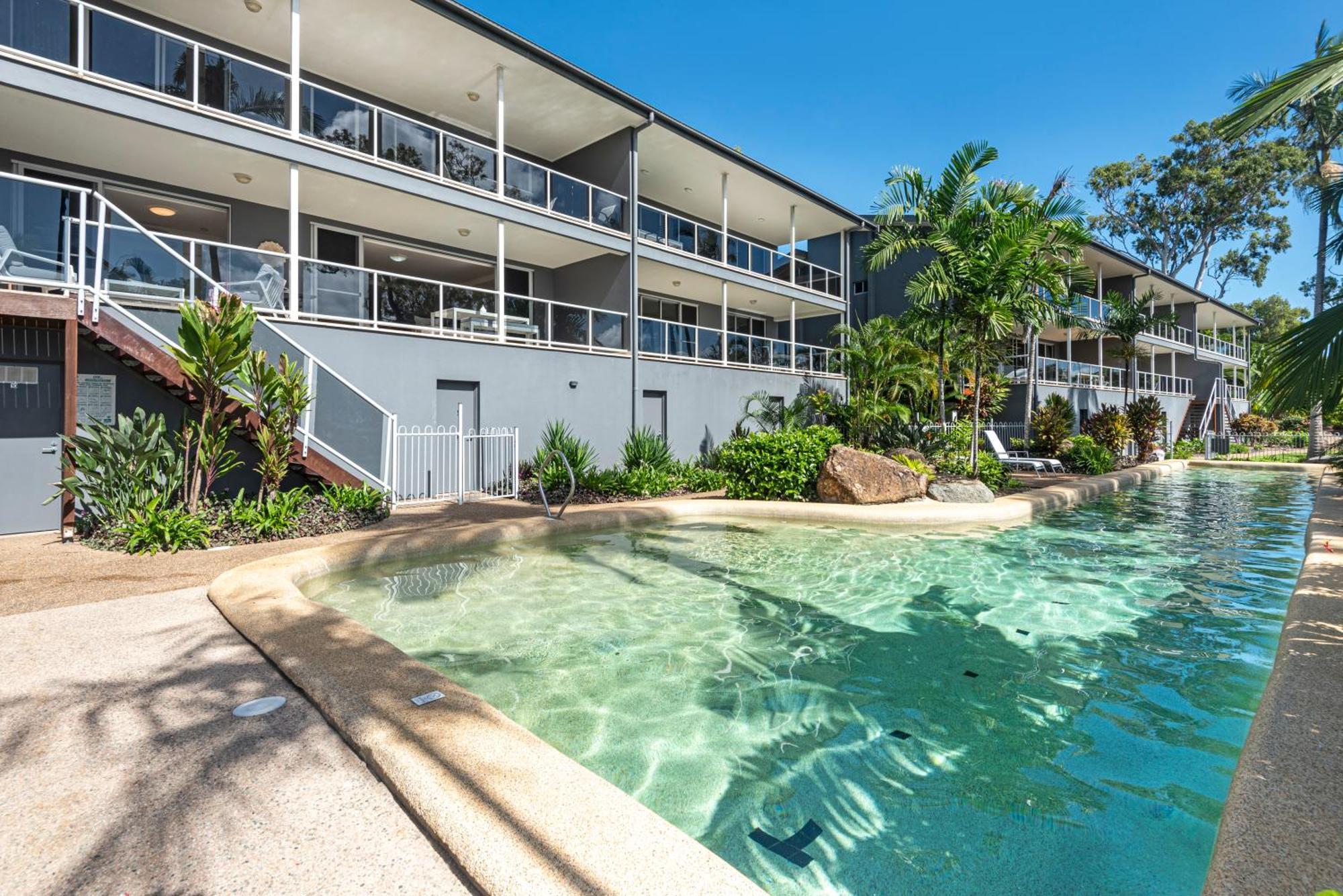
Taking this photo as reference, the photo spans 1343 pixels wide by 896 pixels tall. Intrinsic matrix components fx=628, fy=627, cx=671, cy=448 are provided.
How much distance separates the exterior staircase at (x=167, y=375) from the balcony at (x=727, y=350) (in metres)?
7.65

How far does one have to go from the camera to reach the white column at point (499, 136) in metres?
12.1

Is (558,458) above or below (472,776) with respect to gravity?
above

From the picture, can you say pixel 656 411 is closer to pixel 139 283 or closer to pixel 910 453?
pixel 910 453

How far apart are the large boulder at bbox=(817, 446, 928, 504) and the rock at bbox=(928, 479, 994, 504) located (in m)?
0.42

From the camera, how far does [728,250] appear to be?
59.4 feet

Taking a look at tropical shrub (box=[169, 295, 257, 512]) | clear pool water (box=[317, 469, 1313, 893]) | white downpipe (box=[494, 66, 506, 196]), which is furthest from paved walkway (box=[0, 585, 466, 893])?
white downpipe (box=[494, 66, 506, 196])

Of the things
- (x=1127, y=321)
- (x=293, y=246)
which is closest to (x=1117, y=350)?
(x=1127, y=321)

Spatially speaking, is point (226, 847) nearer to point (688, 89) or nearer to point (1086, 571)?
point (1086, 571)

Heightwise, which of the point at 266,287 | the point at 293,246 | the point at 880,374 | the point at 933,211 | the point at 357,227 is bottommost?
the point at 880,374

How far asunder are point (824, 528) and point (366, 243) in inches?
434

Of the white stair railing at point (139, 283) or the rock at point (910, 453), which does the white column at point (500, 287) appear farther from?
the rock at point (910, 453)

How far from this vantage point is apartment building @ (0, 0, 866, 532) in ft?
26.7

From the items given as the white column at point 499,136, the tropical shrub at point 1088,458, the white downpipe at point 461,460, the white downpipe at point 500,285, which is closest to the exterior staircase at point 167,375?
the white downpipe at point 461,460

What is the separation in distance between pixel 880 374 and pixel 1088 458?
8.26m
